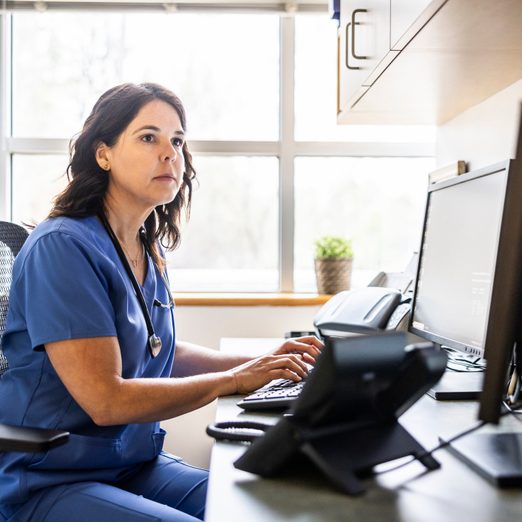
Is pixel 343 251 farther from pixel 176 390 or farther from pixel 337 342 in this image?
pixel 337 342

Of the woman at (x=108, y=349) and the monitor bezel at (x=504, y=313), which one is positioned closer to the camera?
the monitor bezel at (x=504, y=313)

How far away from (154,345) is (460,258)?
604 millimetres

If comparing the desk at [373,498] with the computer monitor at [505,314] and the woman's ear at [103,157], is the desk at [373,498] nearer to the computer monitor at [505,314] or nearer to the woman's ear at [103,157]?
the computer monitor at [505,314]

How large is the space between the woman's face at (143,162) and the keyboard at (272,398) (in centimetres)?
48

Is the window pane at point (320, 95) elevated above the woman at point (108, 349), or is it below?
above

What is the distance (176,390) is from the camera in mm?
1090

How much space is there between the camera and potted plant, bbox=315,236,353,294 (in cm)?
264

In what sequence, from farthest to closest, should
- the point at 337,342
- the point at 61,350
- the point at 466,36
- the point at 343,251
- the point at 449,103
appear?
the point at 343,251, the point at 449,103, the point at 466,36, the point at 61,350, the point at 337,342

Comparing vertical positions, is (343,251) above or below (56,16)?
below

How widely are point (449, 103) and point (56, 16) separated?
1811 mm

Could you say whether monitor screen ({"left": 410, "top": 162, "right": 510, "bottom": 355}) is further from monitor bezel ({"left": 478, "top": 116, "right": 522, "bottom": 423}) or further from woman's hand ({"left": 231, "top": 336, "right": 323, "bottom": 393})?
monitor bezel ({"left": 478, "top": 116, "right": 522, "bottom": 423})

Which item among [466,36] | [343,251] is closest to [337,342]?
[466,36]

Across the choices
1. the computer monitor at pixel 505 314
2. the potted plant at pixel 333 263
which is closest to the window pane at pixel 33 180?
the potted plant at pixel 333 263

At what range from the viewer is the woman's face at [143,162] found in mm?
1346
